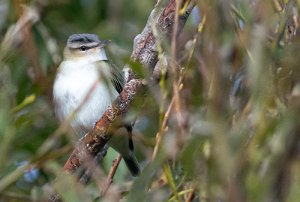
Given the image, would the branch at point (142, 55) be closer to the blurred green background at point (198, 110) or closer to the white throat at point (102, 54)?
the blurred green background at point (198, 110)

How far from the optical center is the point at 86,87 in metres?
3.20

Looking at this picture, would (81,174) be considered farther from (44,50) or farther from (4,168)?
(44,50)

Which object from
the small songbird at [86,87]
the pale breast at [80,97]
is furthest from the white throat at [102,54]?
the pale breast at [80,97]

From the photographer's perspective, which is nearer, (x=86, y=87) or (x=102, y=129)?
(x=102, y=129)

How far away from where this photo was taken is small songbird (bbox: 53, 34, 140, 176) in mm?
3055

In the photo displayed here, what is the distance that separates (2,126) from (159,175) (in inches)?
19.3

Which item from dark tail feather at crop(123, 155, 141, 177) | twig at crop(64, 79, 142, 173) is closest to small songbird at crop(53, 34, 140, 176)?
dark tail feather at crop(123, 155, 141, 177)

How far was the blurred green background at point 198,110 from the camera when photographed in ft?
4.12

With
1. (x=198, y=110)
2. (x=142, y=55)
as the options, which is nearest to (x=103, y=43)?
(x=198, y=110)

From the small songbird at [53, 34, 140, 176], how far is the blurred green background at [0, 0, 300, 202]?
A: 0.09m

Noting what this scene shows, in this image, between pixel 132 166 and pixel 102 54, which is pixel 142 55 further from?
pixel 102 54

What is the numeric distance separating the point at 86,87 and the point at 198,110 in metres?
0.93

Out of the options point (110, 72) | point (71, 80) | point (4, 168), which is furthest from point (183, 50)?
point (4, 168)

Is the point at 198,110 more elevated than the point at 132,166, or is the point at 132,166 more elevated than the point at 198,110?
the point at 198,110
